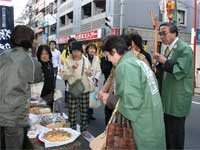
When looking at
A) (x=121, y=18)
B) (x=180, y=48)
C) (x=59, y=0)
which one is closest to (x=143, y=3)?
(x=121, y=18)

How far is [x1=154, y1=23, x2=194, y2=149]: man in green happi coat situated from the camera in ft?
12.5

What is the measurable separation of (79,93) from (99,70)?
104 centimetres

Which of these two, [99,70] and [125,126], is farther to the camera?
[99,70]

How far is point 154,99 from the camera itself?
2727 mm

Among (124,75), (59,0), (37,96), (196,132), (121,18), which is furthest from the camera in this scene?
(59,0)

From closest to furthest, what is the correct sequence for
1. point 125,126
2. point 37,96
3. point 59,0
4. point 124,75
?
1. point 124,75
2. point 125,126
3. point 37,96
4. point 59,0

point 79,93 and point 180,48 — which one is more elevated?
point 180,48

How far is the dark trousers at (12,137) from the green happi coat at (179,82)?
73.7 inches

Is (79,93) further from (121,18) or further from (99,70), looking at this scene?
(121,18)

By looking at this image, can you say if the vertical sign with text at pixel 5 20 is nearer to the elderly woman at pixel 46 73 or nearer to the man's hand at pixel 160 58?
the elderly woman at pixel 46 73

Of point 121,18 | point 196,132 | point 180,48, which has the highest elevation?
point 121,18

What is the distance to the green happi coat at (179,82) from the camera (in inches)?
150

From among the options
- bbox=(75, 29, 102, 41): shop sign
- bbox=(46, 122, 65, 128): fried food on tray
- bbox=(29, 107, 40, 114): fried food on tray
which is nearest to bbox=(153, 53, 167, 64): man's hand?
bbox=(46, 122, 65, 128): fried food on tray

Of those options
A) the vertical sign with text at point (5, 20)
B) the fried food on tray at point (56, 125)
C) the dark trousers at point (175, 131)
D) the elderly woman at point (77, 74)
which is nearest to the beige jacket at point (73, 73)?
the elderly woman at point (77, 74)
